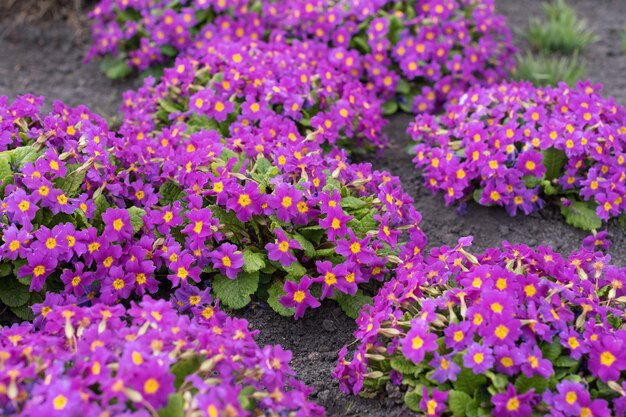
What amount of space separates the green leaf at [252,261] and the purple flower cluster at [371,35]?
2.04 m

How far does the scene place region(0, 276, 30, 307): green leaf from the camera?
3209mm

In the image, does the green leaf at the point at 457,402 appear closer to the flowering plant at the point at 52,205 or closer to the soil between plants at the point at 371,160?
the soil between plants at the point at 371,160

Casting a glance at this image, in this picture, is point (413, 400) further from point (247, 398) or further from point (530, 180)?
point (530, 180)

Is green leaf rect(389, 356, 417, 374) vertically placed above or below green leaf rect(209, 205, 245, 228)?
below

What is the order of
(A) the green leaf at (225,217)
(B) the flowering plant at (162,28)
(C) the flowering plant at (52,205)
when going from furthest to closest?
(B) the flowering plant at (162,28), (A) the green leaf at (225,217), (C) the flowering plant at (52,205)

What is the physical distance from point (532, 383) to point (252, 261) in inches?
48.5

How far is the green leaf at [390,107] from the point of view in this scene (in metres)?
5.18

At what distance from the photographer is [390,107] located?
17.0 feet

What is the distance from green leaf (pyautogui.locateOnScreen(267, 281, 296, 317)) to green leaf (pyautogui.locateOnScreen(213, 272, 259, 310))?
2.9 inches

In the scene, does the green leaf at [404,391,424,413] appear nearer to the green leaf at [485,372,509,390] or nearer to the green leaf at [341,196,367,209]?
the green leaf at [485,372,509,390]

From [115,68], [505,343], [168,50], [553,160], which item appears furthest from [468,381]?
[115,68]

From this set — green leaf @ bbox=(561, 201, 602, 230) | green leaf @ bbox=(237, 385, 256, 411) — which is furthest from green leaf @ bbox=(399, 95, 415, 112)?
green leaf @ bbox=(237, 385, 256, 411)

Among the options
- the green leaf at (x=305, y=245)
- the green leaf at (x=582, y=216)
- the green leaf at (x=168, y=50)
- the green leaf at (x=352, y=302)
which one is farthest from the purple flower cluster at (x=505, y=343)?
the green leaf at (x=168, y=50)

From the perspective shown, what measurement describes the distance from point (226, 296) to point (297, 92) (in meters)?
1.46
